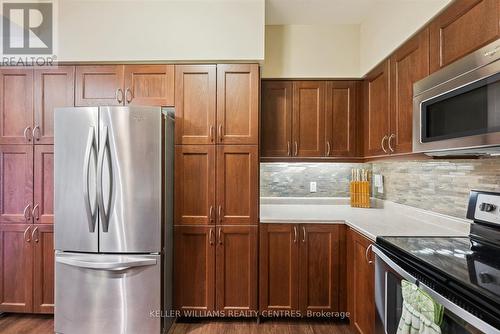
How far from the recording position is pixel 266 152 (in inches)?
99.5

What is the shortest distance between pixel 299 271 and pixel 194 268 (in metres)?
0.88

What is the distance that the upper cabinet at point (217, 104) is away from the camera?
214cm

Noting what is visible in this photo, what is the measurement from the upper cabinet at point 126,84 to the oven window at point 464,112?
6.04 ft

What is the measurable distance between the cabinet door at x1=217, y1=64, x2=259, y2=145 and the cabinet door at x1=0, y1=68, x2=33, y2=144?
1.64m

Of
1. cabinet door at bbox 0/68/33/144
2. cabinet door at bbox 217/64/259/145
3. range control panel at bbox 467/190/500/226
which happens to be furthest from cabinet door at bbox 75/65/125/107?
range control panel at bbox 467/190/500/226

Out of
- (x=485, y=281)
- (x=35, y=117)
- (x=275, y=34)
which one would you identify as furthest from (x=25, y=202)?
(x=485, y=281)

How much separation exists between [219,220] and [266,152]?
828mm

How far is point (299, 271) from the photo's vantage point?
213cm

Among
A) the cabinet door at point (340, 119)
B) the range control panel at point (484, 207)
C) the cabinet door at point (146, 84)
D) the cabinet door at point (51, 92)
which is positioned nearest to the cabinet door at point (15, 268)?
the cabinet door at point (51, 92)

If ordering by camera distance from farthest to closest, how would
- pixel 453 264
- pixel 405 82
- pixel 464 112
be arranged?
pixel 405 82 → pixel 464 112 → pixel 453 264

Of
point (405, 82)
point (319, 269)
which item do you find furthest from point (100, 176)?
point (405, 82)

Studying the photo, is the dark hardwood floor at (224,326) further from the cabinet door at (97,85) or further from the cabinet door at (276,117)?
the cabinet door at (97,85)

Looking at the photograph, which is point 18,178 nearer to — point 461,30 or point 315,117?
point 315,117

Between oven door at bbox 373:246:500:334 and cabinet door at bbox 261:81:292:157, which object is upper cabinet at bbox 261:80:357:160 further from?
oven door at bbox 373:246:500:334
